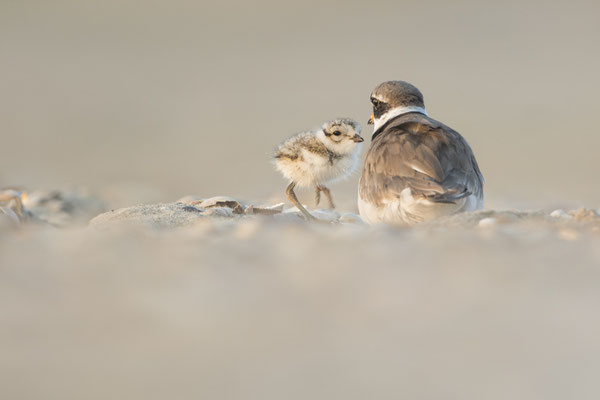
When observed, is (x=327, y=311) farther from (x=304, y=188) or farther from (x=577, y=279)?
(x=304, y=188)

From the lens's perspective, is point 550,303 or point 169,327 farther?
point 550,303

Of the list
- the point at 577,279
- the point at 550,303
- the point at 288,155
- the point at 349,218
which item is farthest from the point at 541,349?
the point at 288,155

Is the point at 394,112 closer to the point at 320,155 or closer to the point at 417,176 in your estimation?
the point at 320,155

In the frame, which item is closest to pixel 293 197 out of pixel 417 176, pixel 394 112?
pixel 394 112

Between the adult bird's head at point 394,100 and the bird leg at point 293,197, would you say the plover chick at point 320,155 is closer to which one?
the bird leg at point 293,197

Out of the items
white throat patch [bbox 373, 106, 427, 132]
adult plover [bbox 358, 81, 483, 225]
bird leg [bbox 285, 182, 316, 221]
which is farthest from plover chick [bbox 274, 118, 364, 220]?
adult plover [bbox 358, 81, 483, 225]
